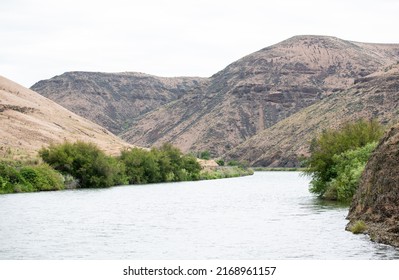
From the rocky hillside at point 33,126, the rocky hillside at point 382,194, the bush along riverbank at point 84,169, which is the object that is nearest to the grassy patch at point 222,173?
the bush along riverbank at point 84,169

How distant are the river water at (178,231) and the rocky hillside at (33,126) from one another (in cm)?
3927

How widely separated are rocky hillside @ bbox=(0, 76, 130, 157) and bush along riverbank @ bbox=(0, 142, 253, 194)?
9.01 metres

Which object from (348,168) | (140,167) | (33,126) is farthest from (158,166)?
(348,168)

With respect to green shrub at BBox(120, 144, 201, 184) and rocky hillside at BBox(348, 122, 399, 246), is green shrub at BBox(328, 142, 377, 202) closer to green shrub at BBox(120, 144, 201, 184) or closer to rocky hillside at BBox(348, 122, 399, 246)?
rocky hillside at BBox(348, 122, 399, 246)

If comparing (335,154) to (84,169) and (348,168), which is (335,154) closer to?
(348,168)

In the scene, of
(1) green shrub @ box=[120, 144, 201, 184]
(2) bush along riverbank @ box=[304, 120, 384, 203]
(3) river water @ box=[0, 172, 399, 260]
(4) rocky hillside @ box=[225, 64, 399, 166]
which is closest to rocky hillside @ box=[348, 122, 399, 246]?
(3) river water @ box=[0, 172, 399, 260]

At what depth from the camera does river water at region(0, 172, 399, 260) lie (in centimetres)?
2477

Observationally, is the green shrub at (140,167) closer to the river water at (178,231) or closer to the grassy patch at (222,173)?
the grassy patch at (222,173)

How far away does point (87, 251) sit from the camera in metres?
25.5

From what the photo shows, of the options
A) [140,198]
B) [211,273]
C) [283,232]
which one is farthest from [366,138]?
[211,273]

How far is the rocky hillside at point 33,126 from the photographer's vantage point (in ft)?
311

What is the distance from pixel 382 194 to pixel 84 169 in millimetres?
48911

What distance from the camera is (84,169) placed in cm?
7231

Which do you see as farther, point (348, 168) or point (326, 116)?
point (326, 116)
